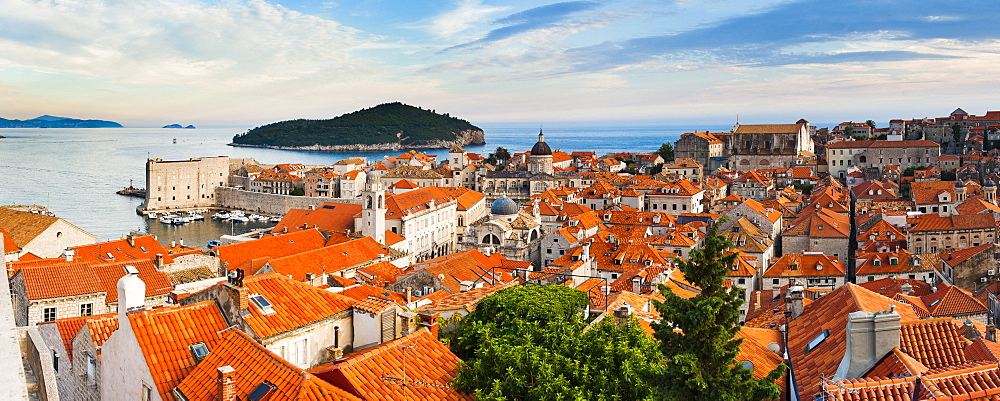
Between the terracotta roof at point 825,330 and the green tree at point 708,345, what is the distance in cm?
179

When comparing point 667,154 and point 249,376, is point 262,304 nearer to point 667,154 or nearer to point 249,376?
point 249,376

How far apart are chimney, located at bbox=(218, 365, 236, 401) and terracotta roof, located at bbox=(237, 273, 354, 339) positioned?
1731mm

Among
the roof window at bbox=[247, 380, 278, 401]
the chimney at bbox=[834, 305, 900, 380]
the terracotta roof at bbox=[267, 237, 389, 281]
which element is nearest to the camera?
the chimney at bbox=[834, 305, 900, 380]

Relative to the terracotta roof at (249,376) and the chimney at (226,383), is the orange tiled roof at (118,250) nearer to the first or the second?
the terracotta roof at (249,376)

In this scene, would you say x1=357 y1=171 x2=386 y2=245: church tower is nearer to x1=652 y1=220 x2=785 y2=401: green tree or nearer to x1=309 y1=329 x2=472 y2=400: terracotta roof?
x1=309 y1=329 x2=472 y2=400: terracotta roof

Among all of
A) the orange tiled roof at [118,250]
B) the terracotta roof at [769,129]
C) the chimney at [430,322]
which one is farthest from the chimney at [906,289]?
the terracotta roof at [769,129]

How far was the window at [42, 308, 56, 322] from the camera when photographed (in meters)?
18.7

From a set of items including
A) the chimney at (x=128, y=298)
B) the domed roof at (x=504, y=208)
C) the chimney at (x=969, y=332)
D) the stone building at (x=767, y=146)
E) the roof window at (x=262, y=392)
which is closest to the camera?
the roof window at (x=262, y=392)

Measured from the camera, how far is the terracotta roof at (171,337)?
11.0m

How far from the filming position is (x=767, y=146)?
94562 mm

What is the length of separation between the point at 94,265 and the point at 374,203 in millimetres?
24835

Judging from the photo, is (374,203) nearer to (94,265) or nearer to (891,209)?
(94,265)

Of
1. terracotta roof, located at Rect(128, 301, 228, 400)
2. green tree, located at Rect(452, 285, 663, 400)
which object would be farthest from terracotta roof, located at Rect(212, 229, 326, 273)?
green tree, located at Rect(452, 285, 663, 400)

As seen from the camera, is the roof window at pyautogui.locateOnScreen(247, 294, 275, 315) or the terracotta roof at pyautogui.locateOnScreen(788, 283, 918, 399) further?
the roof window at pyautogui.locateOnScreen(247, 294, 275, 315)
